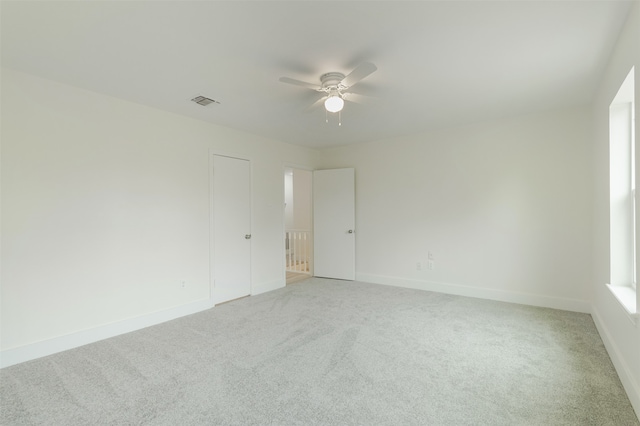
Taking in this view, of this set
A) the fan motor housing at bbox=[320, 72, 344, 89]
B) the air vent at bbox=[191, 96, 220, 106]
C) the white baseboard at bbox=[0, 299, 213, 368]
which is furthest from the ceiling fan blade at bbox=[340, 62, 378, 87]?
the white baseboard at bbox=[0, 299, 213, 368]

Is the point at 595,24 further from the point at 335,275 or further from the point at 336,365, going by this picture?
the point at 335,275

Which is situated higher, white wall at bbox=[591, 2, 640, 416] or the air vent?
the air vent

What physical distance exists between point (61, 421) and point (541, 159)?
5.12 metres

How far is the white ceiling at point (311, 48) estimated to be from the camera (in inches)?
68.6

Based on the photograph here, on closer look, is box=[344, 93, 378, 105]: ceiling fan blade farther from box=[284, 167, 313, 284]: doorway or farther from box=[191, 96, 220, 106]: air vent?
box=[284, 167, 313, 284]: doorway

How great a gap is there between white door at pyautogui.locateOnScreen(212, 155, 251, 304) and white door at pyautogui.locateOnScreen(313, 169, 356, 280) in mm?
1541

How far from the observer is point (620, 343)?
2139 millimetres

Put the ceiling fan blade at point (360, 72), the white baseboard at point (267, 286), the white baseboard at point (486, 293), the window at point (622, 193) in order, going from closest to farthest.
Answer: the ceiling fan blade at point (360, 72) < the window at point (622, 193) < the white baseboard at point (486, 293) < the white baseboard at point (267, 286)

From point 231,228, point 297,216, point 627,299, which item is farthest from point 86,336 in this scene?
point 297,216

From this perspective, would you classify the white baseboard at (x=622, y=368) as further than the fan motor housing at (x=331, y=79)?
No

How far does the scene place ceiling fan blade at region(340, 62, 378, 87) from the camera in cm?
201

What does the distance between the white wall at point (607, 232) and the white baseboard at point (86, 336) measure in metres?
4.01

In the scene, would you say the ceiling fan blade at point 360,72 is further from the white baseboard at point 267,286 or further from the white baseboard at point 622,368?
the white baseboard at point 267,286

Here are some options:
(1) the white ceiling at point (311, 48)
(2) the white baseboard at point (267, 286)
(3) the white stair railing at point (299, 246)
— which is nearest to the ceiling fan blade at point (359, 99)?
(1) the white ceiling at point (311, 48)
